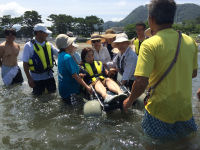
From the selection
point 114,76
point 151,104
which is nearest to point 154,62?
point 151,104

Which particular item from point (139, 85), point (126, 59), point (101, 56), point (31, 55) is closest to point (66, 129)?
point (126, 59)

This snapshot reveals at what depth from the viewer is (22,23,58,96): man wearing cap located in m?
5.75

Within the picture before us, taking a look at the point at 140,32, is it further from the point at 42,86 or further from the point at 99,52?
the point at 42,86

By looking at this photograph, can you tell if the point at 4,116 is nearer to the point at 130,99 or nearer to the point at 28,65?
the point at 28,65

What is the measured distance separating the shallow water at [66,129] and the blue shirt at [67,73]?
59 cm

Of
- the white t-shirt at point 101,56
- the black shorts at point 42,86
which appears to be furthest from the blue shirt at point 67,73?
the white t-shirt at point 101,56

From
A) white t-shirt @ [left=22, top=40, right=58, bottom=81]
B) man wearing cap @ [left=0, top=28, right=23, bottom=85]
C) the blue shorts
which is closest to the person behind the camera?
the blue shorts

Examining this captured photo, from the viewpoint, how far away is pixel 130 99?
281 cm

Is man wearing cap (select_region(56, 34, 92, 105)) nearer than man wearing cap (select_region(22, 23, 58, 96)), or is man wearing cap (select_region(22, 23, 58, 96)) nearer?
man wearing cap (select_region(56, 34, 92, 105))

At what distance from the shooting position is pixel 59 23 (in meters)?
92.6

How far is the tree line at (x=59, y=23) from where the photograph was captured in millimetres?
85938

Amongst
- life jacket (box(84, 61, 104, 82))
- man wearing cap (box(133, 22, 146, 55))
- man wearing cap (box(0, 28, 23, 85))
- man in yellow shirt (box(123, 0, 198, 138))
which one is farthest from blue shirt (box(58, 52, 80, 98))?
man wearing cap (box(0, 28, 23, 85))

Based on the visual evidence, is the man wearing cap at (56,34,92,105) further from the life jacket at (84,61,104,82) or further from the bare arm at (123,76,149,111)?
the bare arm at (123,76,149,111)

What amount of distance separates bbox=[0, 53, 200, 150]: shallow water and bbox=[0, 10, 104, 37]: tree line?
3326 inches
